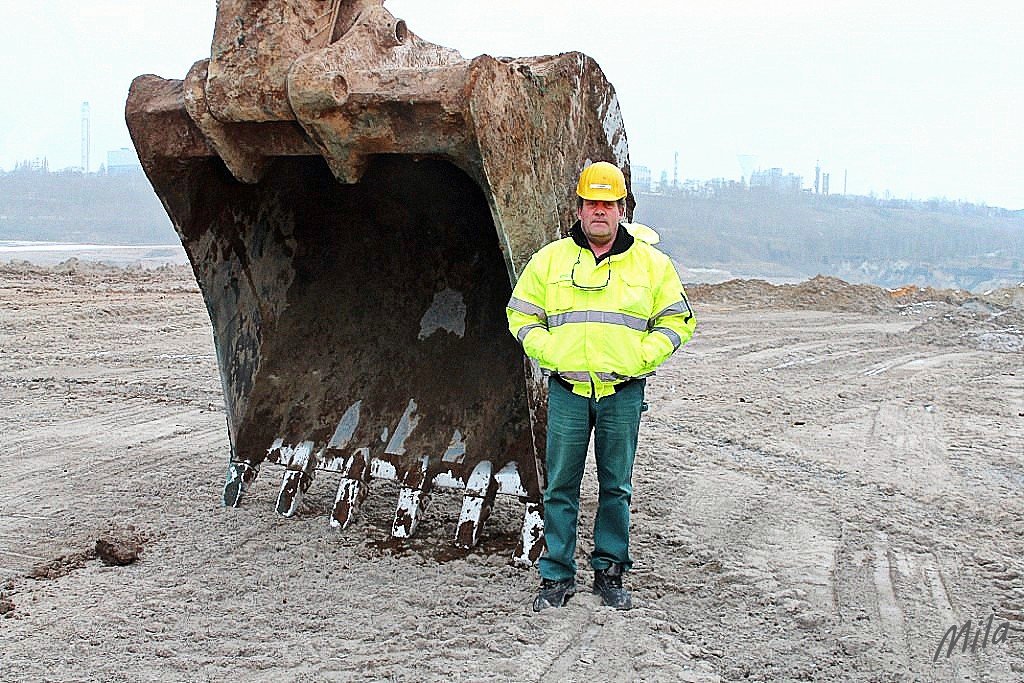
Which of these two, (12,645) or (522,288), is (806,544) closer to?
(522,288)

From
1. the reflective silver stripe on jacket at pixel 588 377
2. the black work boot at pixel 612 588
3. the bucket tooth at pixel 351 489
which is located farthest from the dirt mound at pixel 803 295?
the reflective silver stripe on jacket at pixel 588 377

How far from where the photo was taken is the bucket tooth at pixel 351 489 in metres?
4.09

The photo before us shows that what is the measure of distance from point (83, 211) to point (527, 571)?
Answer: 84.6ft

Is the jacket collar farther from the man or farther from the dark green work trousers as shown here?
the dark green work trousers

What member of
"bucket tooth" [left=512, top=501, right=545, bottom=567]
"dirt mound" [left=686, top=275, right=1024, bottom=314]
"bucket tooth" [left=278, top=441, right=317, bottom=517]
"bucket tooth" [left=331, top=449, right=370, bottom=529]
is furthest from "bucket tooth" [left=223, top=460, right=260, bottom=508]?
"dirt mound" [left=686, top=275, right=1024, bottom=314]

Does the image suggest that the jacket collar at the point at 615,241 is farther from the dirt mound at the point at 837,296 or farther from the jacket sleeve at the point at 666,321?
the dirt mound at the point at 837,296

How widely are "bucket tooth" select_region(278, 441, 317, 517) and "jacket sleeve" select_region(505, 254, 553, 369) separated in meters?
1.33

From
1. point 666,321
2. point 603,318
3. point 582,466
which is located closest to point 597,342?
point 603,318

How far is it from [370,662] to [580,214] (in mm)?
1479

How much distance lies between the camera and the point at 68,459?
5.10 metres

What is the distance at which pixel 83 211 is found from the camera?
1056 inches

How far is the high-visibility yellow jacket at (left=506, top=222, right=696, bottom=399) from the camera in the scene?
10.9ft

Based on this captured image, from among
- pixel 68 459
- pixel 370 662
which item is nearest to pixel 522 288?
pixel 370 662

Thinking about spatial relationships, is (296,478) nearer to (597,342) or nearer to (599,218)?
(597,342)
